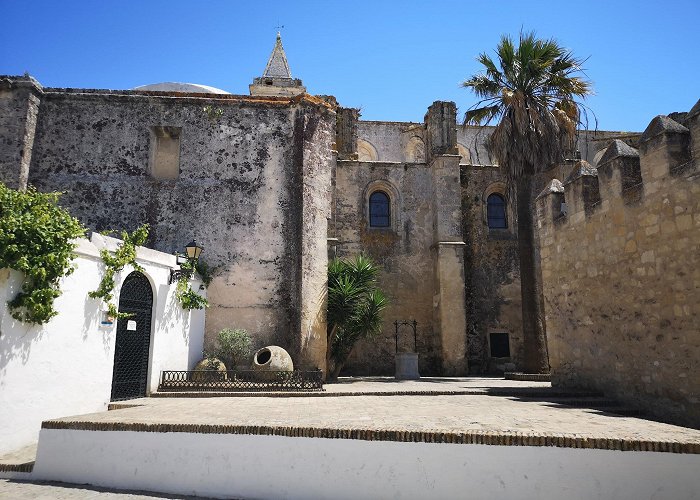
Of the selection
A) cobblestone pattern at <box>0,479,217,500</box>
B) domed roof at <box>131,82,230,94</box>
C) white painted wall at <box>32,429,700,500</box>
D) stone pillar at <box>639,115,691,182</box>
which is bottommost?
cobblestone pattern at <box>0,479,217,500</box>

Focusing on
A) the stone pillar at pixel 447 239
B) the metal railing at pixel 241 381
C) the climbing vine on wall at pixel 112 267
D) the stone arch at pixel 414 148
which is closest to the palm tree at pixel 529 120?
the stone pillar at pixel 447 239

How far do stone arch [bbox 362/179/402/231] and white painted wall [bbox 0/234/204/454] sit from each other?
11.8 metres

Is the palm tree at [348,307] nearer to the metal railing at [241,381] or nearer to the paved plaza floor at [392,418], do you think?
the metal railing at [241,381]

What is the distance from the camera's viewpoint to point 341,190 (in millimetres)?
21203

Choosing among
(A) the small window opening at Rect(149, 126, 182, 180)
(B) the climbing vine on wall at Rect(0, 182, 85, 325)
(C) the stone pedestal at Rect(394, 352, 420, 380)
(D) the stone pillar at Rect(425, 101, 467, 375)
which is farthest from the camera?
(D) the stone pillar at Rect(425, 101, 467, 375)

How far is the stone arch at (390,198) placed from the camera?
21.4 meters

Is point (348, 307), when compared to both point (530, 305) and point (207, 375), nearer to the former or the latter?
point (207, 375)

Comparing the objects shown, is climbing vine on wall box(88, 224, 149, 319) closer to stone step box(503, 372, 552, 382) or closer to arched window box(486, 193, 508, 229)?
stone step box(503, 372, 552, 382)

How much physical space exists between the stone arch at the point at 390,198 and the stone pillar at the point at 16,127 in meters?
12.2

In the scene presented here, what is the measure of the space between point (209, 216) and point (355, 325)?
537 centimetres

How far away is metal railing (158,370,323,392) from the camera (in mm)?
11031

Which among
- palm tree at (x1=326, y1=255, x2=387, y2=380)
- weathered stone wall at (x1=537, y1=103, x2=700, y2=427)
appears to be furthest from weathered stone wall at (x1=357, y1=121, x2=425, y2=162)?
weathered stone wall at (x1=537, y1=103, x2=700, y2=427)

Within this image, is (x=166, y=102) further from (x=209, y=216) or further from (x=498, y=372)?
(x=498, y=372)

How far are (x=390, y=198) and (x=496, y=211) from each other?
480cm
